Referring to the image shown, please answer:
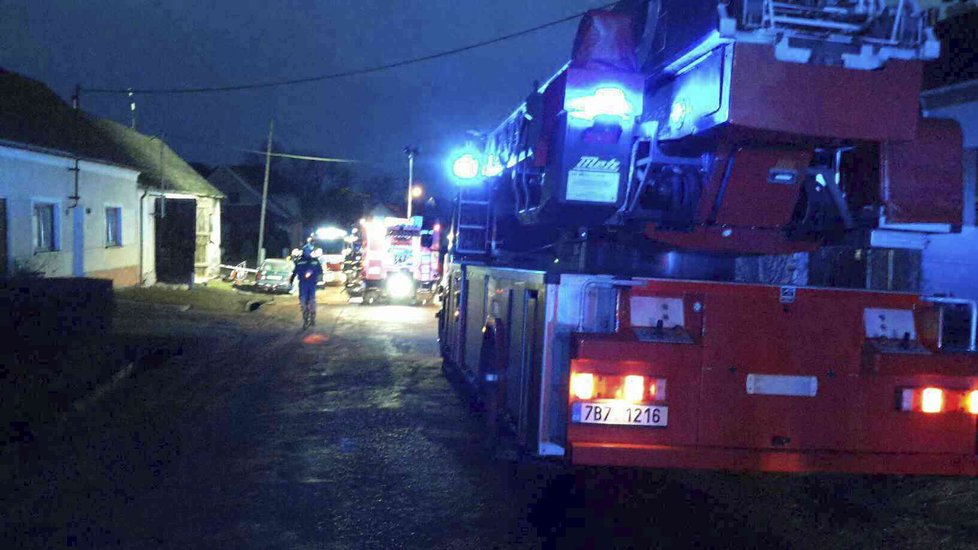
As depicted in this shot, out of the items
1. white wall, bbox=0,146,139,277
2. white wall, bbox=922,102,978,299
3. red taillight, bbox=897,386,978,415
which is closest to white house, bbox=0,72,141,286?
white wall, bbox=0,146,139,277

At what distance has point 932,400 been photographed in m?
6.31

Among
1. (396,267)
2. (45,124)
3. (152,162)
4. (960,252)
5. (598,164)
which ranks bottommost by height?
(396,267)

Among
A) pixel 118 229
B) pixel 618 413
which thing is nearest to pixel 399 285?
pixel 118 229

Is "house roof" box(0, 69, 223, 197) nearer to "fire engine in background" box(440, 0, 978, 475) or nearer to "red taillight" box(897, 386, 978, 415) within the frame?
"fire engine in background" box(440, 0, 978, 475)

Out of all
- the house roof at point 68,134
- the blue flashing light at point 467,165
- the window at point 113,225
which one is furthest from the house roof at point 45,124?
the blue flashing light at point 467,165

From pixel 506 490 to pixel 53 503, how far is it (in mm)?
3337

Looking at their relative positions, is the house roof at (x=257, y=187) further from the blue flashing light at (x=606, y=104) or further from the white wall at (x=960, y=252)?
the blue flashing light at (x=606, y=104)

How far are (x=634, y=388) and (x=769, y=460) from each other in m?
1.05

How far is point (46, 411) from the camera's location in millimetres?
9523

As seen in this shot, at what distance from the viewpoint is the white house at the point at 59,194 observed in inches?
756

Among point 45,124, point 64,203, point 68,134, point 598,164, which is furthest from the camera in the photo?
point 68,134

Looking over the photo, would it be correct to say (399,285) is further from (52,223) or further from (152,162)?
(152,162)

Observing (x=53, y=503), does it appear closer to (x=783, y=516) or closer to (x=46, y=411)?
(x=46, y=411)

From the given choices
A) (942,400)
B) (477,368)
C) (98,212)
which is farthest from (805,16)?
(98,212)
